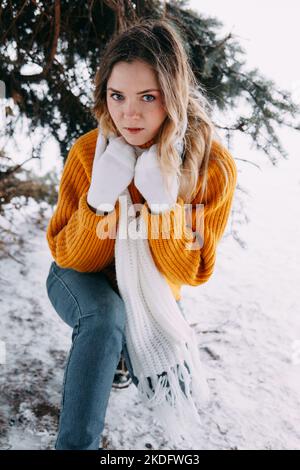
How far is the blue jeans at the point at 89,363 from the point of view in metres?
1.30

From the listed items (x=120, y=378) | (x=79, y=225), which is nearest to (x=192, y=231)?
(x=79, y=225)

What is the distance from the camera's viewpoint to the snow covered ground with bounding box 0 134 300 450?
171 centimetres

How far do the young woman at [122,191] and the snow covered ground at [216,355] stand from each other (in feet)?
1.26

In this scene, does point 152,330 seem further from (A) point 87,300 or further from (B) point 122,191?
(B) point 122,191

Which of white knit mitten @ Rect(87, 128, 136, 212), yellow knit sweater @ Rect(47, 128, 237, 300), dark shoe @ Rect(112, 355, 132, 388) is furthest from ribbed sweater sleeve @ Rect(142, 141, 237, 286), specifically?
dark shoe @ Rect(112, 355, 132, 388)

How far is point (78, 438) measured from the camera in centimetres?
129

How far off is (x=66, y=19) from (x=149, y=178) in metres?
1.10

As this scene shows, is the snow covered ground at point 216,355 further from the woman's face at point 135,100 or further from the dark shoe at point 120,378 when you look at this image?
the woman's face at point 135,100

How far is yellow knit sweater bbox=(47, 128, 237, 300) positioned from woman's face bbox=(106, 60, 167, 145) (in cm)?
23

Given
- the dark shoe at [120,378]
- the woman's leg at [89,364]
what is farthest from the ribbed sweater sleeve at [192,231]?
the dark shoe at [120,378]

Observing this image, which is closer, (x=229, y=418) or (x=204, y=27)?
(x=229, y=418)

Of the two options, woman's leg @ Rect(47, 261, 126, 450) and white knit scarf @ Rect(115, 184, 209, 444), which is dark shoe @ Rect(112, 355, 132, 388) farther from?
woman's leg @ Rect(47, 261, 126, 450)

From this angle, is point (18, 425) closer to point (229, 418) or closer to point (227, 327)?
point (229, 418)

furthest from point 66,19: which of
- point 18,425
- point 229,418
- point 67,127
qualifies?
point 229,418
